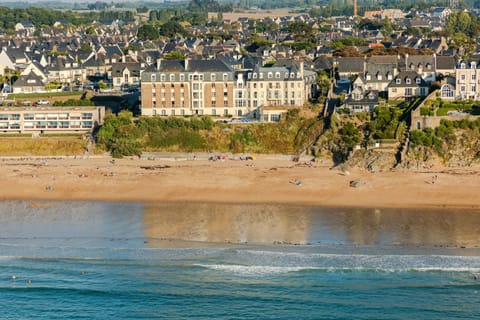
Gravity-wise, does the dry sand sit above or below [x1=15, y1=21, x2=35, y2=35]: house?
below

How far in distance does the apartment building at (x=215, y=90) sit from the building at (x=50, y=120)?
321 cm

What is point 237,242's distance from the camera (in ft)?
103

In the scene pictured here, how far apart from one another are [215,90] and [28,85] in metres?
16.1

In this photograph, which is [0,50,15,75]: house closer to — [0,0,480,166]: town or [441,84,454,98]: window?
[0,0,480,166]: town

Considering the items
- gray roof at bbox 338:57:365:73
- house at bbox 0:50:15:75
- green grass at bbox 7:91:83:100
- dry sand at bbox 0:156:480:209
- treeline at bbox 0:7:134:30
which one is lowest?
dry sand at bbox 0:156:480:209

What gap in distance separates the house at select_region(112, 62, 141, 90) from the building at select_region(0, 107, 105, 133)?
14031mm

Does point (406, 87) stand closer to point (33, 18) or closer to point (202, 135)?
point (202, 135)

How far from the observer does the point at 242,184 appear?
39781 millimetres

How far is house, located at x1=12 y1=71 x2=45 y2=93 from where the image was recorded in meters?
60.3

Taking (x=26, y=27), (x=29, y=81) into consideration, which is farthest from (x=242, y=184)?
(x=26, y=27)

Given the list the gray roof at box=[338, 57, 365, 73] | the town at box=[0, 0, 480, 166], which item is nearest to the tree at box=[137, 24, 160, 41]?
the town at box=[0, 0, 480, 166]

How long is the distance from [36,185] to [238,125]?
11483mm

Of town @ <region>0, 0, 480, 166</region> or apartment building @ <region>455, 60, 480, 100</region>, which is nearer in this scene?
town @ <region>0, 0, 480, 166</region>

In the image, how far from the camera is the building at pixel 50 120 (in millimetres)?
49969
